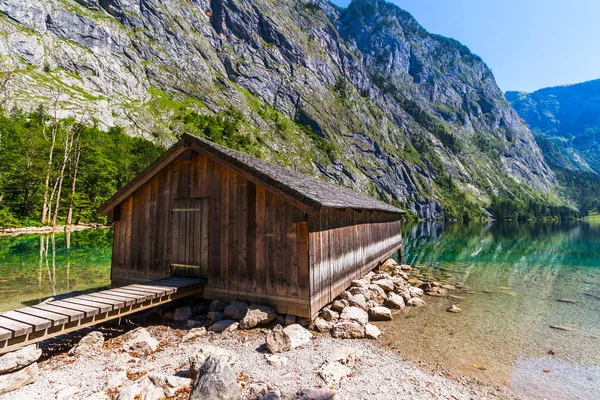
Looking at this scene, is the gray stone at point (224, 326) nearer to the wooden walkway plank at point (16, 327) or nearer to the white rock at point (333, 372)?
the white rock at point (333, 372)

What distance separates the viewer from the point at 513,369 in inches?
274

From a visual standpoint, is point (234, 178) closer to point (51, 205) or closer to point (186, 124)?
point (51, 205)

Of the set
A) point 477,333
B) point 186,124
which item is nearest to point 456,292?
point 477,333

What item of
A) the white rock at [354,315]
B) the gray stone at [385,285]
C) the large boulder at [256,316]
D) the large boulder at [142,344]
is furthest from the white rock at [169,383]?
the gray stone at [385,285]

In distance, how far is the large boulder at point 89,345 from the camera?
6422 mm

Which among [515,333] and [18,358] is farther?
[515,333]

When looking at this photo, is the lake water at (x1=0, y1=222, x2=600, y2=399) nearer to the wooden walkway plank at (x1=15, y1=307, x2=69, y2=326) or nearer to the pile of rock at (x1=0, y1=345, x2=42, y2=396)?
the wooden walkway plank at (x1=15, y1=307, x2=69, y2=326)

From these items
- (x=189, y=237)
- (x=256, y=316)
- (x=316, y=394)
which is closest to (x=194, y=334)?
(x=256, y=316)

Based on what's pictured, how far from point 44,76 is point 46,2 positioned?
26558mm

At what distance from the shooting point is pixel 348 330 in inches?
313

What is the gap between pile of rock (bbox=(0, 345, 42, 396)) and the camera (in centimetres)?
486

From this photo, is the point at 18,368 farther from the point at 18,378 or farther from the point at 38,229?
the point at 38,229

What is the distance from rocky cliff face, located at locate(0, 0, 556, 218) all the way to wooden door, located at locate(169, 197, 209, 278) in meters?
46.0

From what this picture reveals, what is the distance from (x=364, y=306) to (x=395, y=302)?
2.03 meters
